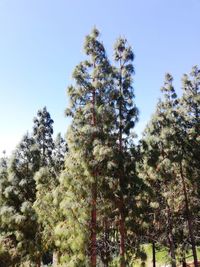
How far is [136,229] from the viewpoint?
1952 cm

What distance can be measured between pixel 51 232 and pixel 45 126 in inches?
367

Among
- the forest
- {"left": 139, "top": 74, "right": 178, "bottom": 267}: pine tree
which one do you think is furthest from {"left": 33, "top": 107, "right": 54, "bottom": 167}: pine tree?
{"left": 139, "top": 74, "right": 178, "bottom": 267}: pine tree

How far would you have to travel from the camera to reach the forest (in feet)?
53.0

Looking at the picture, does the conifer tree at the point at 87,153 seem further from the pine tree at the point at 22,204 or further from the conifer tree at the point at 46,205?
the pine tree at the point at 22,204

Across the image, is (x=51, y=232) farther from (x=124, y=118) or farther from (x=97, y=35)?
(x=97, y=35)

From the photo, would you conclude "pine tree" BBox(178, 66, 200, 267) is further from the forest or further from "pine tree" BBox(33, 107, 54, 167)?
"pine tree" BBox(33, 107, 54, 167)

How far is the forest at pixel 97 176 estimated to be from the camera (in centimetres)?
1614

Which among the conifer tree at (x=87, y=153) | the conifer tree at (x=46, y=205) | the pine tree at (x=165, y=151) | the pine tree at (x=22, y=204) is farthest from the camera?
the pine tree at (x=165, y=151)

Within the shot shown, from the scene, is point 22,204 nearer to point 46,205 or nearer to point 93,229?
point 46,205

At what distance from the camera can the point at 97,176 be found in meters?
16.7

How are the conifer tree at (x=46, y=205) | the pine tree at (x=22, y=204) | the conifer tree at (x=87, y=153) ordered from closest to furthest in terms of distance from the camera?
the conifer tree at (x=87, y=153)
the conifer tree at (x=46, y=205)
the pine tree at (x=22, y=204)

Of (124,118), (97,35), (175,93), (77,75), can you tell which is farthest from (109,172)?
(175,93)

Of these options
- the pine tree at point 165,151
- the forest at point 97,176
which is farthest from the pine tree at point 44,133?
the pine tree at point 165,151

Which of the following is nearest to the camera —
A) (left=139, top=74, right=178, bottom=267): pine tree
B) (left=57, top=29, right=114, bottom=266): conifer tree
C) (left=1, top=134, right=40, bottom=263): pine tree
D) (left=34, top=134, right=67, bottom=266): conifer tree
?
(left=57, top=29, right=114, bottom=266): conifer tree
